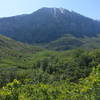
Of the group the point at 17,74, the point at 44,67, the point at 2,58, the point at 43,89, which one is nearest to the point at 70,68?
the point at 44,67

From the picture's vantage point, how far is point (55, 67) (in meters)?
154

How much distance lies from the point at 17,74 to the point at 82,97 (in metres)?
117

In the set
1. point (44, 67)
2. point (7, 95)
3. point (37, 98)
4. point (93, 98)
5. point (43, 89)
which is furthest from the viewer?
point (44, 67)

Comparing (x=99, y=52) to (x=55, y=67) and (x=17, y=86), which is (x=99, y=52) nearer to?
(x=55, y=67)

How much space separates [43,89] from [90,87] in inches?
144

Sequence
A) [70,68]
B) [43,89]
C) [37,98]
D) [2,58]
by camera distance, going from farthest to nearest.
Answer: [2,58] < [70,68] < [43,89] < [37,98]

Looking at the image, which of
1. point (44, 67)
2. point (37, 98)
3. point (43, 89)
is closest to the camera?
point (37, 98)

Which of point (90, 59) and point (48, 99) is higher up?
point (48, 99)

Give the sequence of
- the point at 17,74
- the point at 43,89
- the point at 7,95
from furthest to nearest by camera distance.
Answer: the point at 17,74 < the point at 43,89 < the point at 7,95

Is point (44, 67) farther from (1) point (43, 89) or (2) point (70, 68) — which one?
(1) point (43, 89)

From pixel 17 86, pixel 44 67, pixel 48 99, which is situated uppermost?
pixel 17 86

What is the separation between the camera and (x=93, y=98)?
10.7 meters

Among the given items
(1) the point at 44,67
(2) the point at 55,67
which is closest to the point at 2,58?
(1) the point at 44,67

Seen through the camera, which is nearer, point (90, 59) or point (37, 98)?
point (37, 98)
